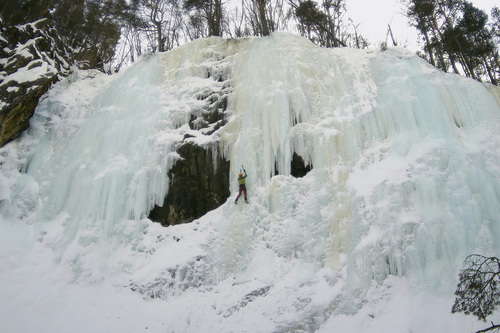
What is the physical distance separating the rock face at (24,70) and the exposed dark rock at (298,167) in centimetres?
927

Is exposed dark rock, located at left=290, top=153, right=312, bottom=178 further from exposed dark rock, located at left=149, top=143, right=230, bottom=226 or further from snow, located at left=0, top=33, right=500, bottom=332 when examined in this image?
exposed dark rock, located at left=149, top=143, right=230, bottom=226

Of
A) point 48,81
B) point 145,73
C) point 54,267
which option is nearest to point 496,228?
point 54,267

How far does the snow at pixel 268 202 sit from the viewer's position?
23.5ft

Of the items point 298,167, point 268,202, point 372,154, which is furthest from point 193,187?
point 372,154

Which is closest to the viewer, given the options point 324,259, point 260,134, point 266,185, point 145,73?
point 324,259

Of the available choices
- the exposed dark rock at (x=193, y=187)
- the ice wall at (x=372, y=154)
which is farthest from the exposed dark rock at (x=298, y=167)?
the exposed dark rock at (x=193, y=187)

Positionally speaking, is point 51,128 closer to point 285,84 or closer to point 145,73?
point 145,73

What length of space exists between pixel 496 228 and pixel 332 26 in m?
12.7

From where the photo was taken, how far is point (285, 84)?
1097 centimetres

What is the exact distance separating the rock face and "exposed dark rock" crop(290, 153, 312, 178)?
9274 millimetres

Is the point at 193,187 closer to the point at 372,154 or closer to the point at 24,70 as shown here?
the point at 372,154

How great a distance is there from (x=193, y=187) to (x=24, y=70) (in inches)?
315

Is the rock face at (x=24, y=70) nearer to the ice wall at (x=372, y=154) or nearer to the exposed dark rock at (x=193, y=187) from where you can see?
the exposed dark rock at (x=193, y=187)

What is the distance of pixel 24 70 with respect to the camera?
12008 millimetres
